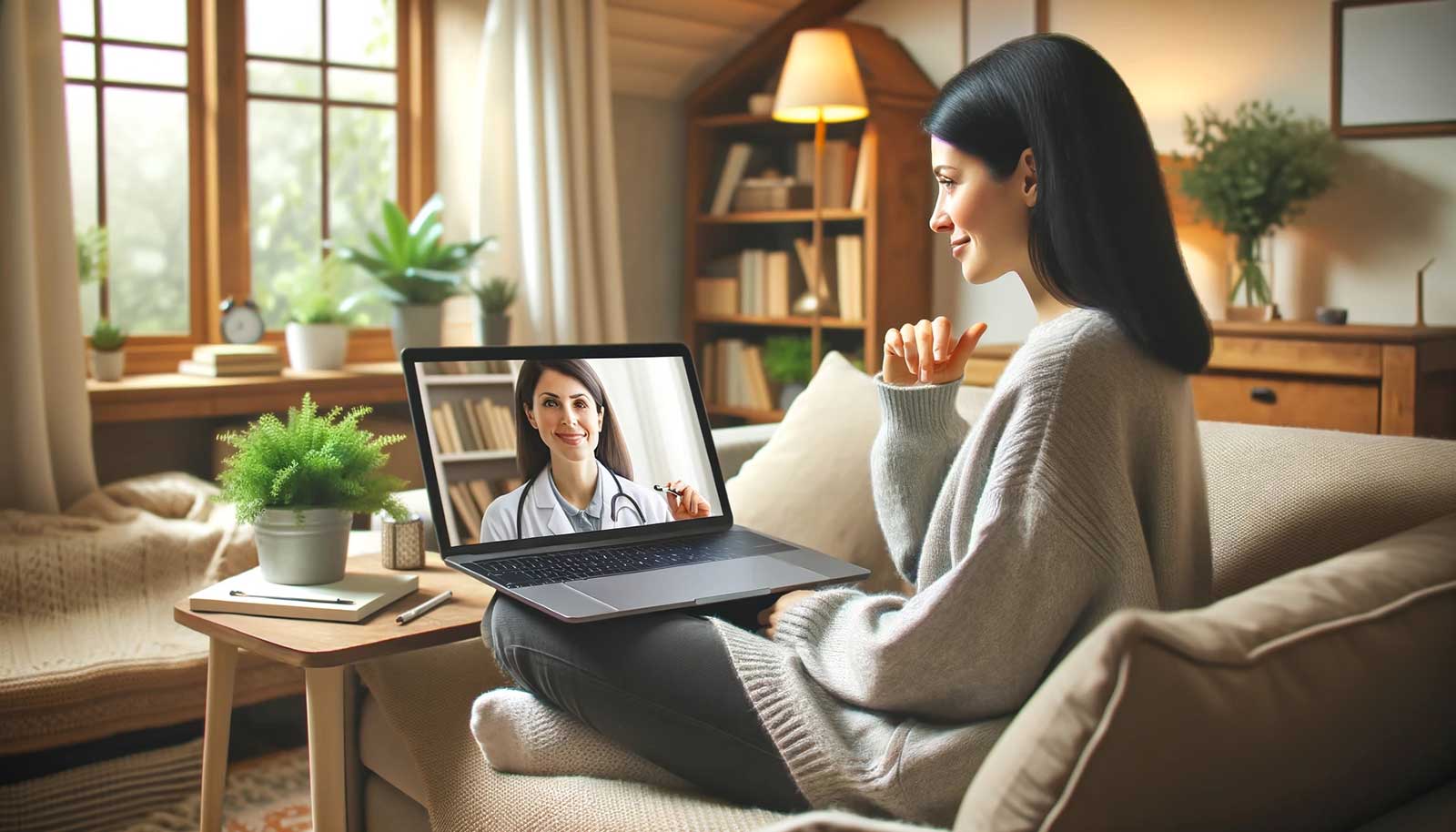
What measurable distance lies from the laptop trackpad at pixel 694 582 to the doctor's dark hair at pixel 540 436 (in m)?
0.19

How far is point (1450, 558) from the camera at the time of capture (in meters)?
0.93

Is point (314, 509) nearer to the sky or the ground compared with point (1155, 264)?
nearer to the ground

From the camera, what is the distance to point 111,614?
95.2 inches

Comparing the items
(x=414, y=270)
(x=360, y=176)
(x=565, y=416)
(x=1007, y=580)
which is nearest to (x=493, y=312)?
(x=414, y=270)

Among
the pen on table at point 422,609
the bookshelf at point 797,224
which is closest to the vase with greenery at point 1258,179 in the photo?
the bookshelf at point 797,224

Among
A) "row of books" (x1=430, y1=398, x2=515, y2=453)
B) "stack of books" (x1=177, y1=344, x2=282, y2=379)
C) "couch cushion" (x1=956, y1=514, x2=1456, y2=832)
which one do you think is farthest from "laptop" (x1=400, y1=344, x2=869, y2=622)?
"stack of books" (x1=177, y1=344, x2=282, y2=379)

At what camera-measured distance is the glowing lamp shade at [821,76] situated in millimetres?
3467

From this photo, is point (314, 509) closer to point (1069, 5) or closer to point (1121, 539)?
point (1121, 539)

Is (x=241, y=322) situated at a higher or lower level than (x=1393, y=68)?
lower

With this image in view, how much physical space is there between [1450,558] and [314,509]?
1173 millimetres

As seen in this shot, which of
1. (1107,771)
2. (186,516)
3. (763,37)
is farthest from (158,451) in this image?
(1107,771)

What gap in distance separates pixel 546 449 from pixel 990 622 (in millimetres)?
680

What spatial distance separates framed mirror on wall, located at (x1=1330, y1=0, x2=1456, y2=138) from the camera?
9.91ft

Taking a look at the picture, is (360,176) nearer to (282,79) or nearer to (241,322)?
(282,79)
